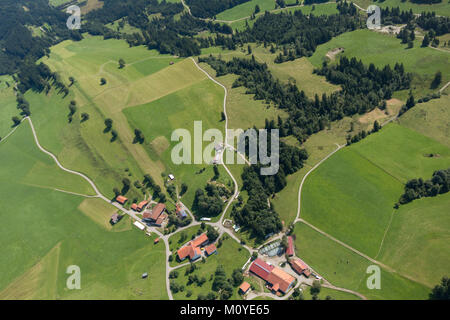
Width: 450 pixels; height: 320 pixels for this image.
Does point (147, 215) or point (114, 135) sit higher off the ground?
point (114, 135)

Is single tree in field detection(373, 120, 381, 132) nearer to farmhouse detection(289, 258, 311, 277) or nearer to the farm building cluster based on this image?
farmhouse detection(289, 258, 311, 277)

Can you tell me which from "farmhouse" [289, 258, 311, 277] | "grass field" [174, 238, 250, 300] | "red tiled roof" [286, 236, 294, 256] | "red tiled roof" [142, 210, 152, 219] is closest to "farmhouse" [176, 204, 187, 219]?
"red tiled roof" [142, 210, 152, 219]

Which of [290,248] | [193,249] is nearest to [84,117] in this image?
[193,249]

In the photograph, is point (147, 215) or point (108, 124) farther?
point (108, 124)

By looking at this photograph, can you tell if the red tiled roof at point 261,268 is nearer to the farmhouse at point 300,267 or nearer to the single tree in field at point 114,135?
the farmhouse at point 300,267

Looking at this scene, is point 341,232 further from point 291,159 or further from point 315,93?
point 315,93

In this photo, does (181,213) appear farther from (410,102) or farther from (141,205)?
(410,102)
